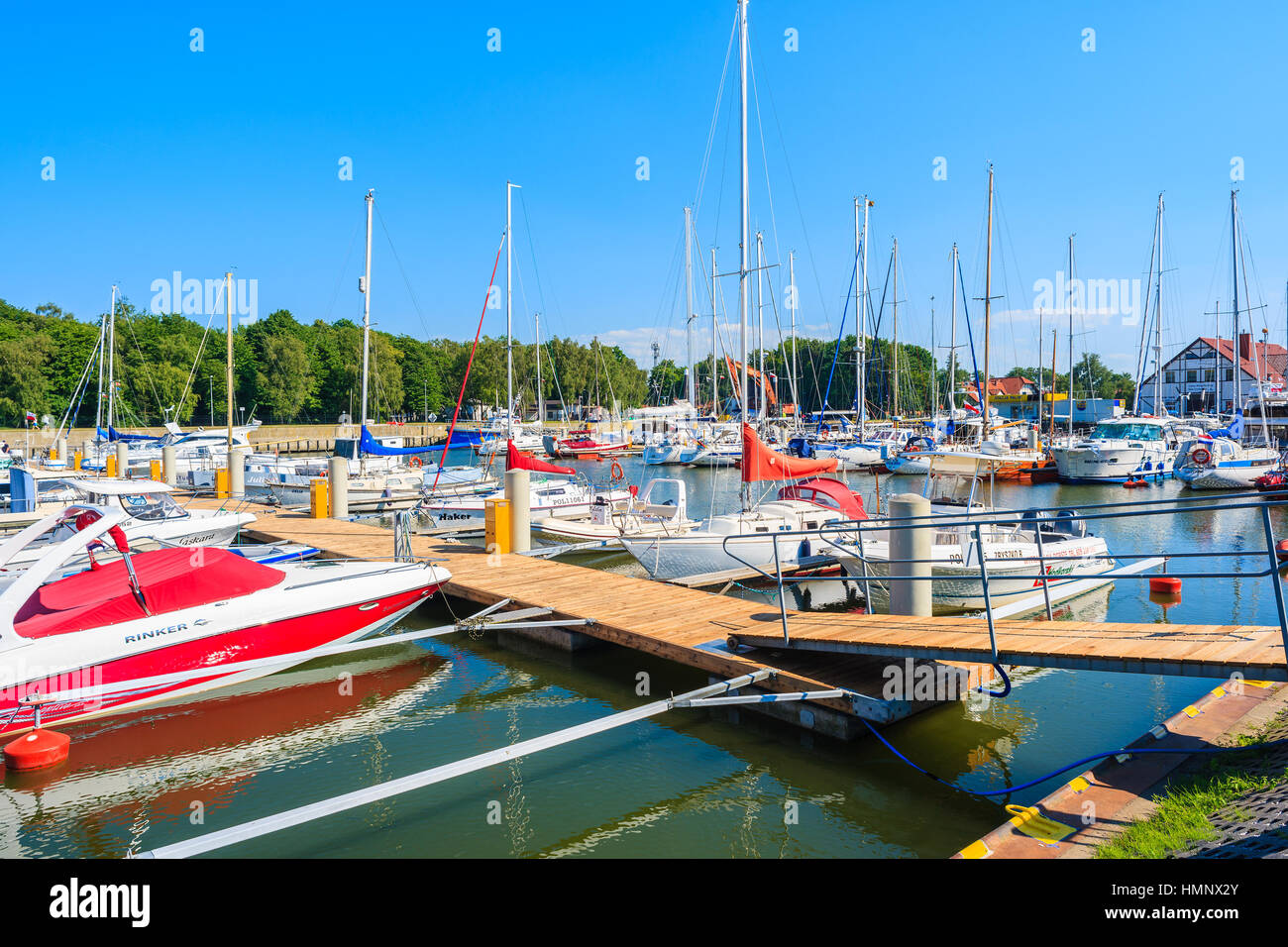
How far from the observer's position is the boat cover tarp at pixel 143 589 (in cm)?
1009

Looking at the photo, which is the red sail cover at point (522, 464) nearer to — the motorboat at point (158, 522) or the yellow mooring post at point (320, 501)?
the yellow mooring post at point (320, 501)

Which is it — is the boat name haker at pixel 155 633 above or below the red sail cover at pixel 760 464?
below

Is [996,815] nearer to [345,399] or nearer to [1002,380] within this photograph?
[345,399]

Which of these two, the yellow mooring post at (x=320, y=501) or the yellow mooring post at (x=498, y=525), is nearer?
the yellow mooring post at (x=498, y=525)

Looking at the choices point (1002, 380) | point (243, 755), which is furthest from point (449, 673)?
point (1002, 380)

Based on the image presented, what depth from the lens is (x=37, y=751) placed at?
9141 millimetres

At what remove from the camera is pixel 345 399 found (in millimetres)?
100562

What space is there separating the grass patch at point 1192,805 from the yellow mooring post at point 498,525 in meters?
13.8
